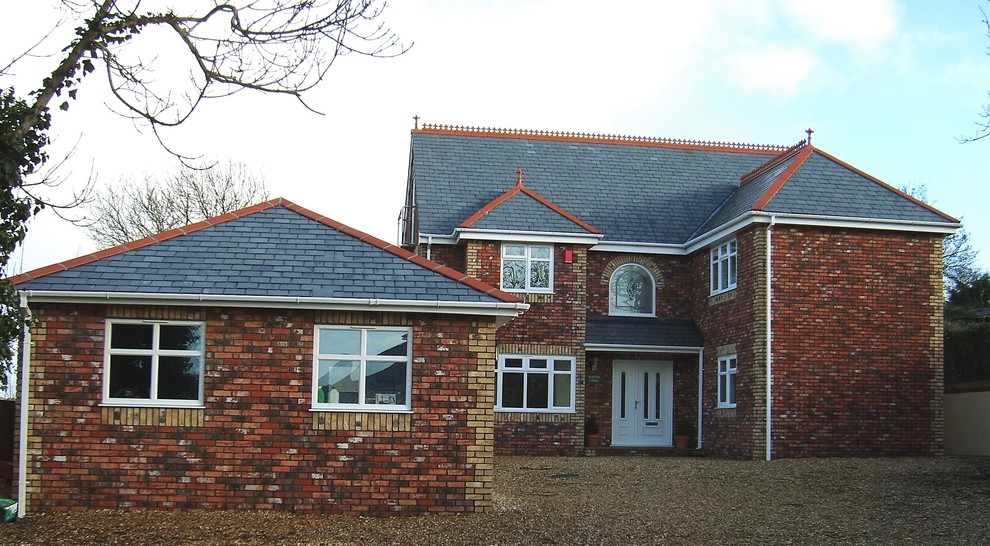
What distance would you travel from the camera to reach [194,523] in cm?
1291

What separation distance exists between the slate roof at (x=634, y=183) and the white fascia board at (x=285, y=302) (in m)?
9.76

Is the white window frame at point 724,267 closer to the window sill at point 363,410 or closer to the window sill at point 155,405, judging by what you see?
the window sill at point 363,410

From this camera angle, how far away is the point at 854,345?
22.2 m

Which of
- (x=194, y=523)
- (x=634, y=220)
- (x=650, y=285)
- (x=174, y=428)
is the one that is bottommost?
(x=194, y=523)

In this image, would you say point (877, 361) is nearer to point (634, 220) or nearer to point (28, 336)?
point (634, 220)

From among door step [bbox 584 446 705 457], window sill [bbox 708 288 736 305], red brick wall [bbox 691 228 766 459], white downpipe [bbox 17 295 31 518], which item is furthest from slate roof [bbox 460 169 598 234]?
white downpipe [bbox 17 295 31 518]

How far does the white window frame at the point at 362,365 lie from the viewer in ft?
46.3

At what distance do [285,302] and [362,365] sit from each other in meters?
1.31

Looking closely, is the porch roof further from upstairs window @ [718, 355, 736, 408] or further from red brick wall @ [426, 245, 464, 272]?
red brick wall @ [426, 245, 464, 272]

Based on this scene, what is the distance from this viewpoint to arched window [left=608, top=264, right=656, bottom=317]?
26.2 metres

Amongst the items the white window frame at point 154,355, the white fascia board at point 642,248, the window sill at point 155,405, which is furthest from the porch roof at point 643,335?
the window sill at point 155,405

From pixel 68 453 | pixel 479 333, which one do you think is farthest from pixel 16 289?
pixel 479 333

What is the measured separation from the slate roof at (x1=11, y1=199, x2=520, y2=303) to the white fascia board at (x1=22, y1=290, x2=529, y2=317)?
0.09 meters

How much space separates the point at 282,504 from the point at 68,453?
9.22ft
